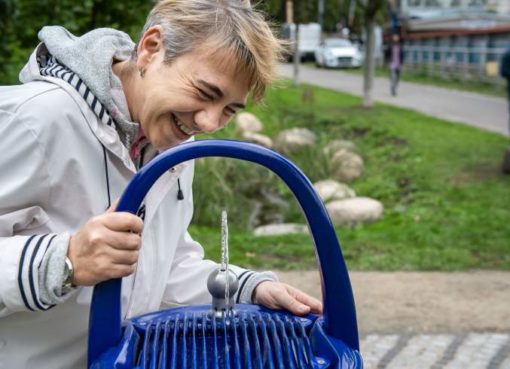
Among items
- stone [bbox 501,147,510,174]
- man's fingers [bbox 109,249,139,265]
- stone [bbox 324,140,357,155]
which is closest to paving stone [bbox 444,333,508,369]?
man's fingers [bbox 109,249,139,265]

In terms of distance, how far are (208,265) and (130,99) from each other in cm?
43

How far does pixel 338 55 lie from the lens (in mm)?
26609

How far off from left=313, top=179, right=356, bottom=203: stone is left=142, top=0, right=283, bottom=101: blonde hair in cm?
498

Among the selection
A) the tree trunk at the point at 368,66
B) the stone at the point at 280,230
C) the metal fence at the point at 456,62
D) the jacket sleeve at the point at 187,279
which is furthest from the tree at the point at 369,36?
the jacket sleeve at the point at 187,279

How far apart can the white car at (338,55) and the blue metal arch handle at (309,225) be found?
2563cm

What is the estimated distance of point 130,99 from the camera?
150cm

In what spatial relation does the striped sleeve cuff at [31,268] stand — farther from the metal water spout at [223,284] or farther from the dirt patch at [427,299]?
the dirt patch at [427,299]

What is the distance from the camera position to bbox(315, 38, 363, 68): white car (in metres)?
26.7

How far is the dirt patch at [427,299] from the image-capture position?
368cm

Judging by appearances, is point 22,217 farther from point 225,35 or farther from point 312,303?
point 312,303

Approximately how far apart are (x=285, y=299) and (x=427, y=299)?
8.66ft

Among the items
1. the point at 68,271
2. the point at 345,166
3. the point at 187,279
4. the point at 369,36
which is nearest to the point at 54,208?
the point at 68,271

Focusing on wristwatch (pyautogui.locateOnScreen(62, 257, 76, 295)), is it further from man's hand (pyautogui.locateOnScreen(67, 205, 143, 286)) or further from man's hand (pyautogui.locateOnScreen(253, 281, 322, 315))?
man's hand (pyautogui.locateOnScreen(253, 281, 322, 315))

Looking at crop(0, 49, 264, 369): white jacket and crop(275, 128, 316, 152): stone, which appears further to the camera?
crop(275, 128, 316, 152): stone
